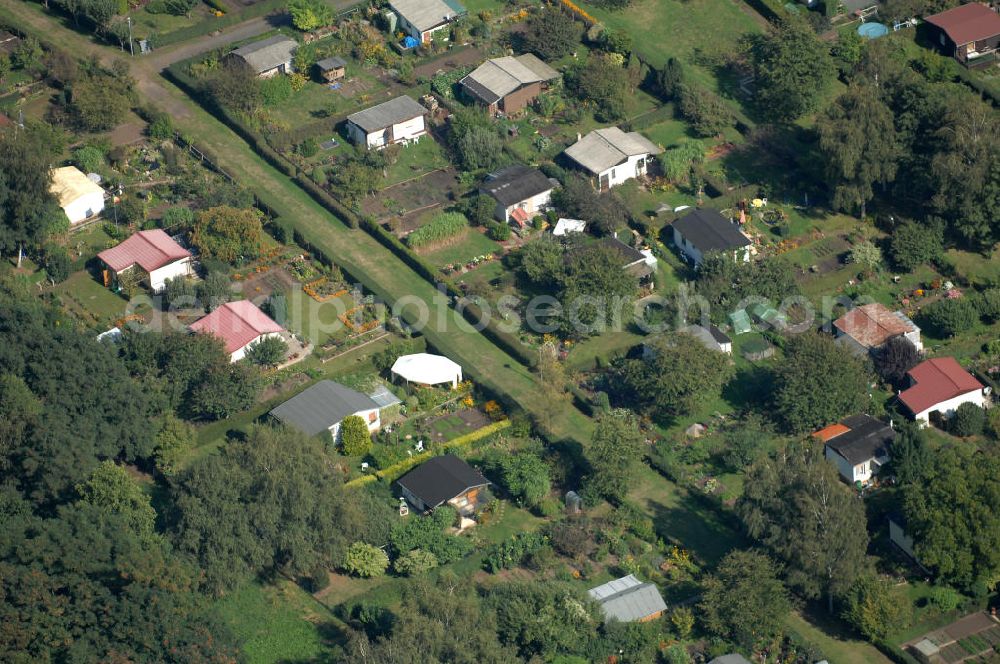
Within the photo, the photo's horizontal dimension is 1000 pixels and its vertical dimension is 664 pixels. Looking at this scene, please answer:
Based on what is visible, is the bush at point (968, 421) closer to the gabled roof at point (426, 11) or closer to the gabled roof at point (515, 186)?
the gabled roof at point (515, 186)

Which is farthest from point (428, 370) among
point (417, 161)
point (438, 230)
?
point (417, 161)

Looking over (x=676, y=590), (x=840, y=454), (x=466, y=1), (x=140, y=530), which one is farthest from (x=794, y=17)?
(x=140, y=530)

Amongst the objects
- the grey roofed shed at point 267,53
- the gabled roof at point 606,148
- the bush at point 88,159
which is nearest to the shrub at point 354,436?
the gabled roof at point 606,148

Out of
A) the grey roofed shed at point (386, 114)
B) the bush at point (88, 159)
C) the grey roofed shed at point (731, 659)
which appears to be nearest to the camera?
the grey roofed shed at point (731, 659)

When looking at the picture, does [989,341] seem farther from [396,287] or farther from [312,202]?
[312,202]

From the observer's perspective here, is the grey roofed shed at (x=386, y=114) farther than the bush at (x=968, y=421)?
Yes

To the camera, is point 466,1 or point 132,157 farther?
point 466,1

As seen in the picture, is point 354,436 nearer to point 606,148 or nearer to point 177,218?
point 177,218
